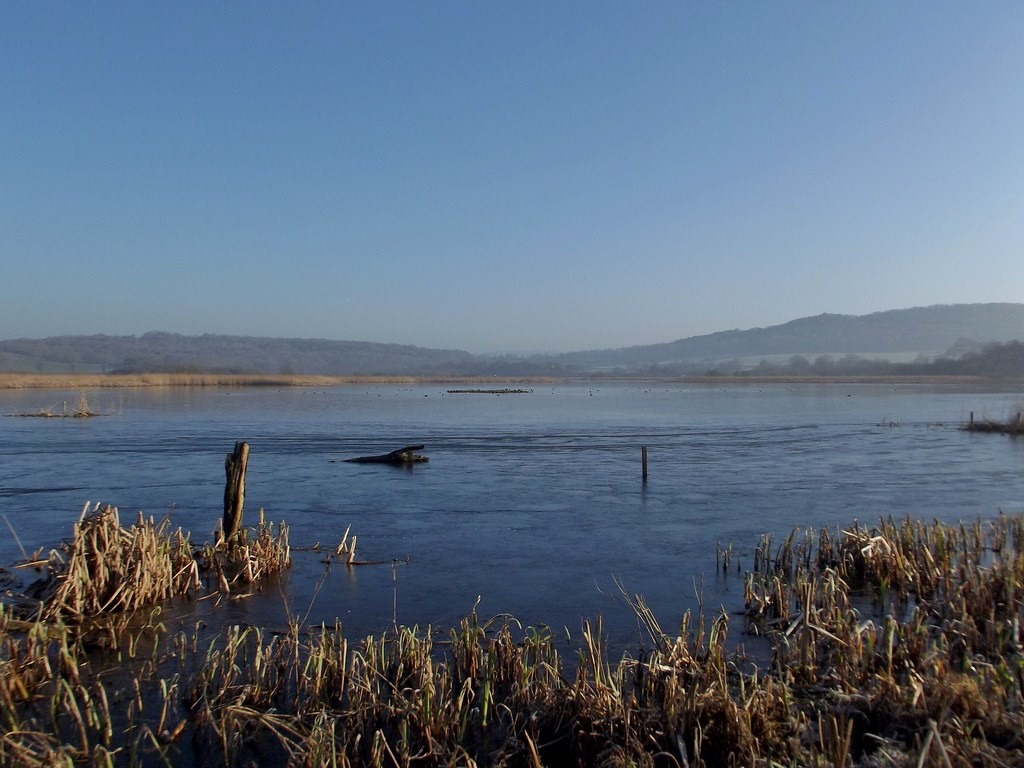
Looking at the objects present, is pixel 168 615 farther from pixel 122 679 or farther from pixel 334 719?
pixel 334 719

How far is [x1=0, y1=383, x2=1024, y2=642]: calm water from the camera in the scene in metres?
10.8

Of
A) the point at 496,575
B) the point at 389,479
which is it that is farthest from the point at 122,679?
the point at 389,479

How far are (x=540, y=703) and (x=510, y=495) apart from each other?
43.0ft

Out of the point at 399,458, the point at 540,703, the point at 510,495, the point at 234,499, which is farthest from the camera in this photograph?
the point at 399,458

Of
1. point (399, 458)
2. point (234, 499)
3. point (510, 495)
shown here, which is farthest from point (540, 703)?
point (399, 458)

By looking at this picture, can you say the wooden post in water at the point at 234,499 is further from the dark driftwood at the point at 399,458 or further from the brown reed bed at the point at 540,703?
the dark driftwood at the point at 399,458

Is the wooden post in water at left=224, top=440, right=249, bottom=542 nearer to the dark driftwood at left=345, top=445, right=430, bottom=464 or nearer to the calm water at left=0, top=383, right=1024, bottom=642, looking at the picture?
the calm water at left=0, top=383, right=1024, bottom=642

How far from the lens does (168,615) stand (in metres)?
9.55

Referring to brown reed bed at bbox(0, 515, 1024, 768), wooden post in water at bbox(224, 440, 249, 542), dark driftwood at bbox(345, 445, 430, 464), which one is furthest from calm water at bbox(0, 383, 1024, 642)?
brown reed bed at bbox(0, 515, 1024, 768)

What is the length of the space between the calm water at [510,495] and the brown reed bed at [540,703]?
218cm

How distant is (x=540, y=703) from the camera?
617cm

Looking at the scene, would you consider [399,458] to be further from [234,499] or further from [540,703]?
[540,703]

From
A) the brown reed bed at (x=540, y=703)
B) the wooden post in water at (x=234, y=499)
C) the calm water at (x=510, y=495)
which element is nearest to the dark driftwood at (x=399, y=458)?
the calm water at (x=510, y=495)

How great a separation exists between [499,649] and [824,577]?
5399 millimetres
